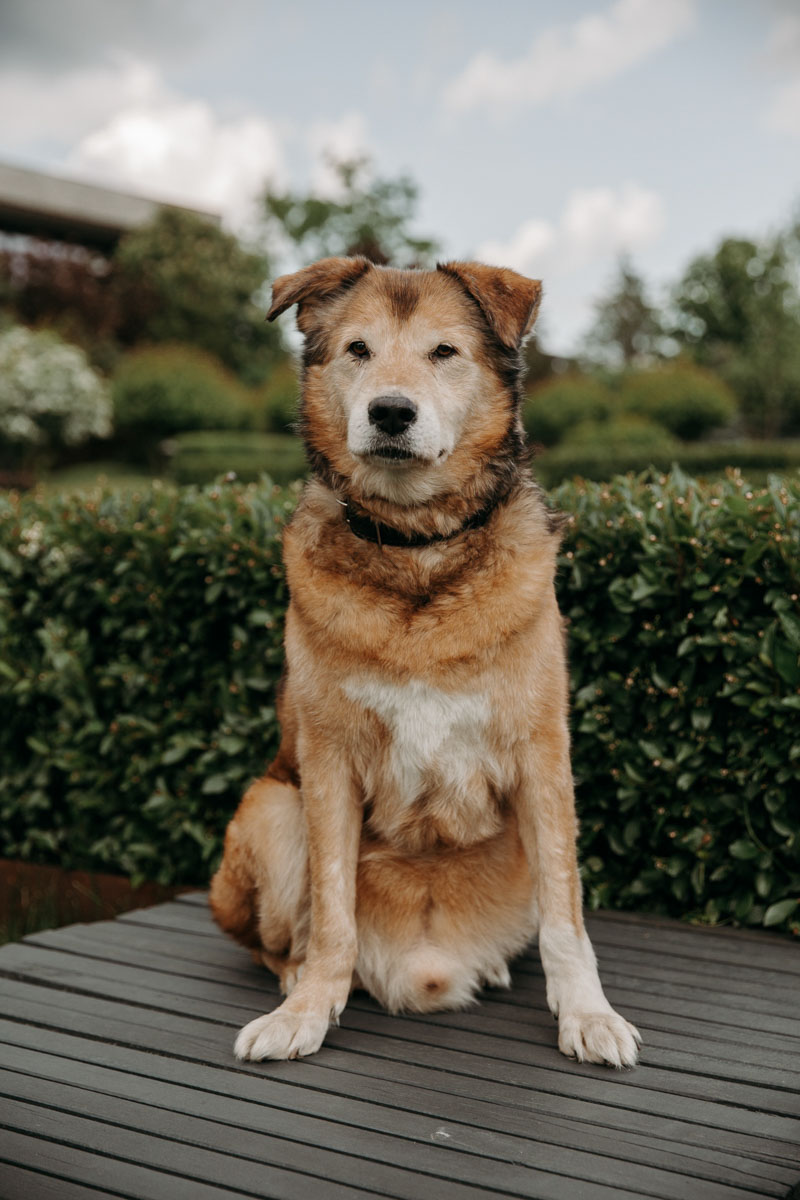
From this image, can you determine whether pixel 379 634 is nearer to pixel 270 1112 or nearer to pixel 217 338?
pixel 270 1112

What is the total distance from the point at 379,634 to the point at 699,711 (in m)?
1.21

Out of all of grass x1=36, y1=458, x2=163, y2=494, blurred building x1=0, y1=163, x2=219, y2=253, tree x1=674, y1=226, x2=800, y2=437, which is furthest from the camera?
blurred building x1=0, y1=163, x2=219, y2=253

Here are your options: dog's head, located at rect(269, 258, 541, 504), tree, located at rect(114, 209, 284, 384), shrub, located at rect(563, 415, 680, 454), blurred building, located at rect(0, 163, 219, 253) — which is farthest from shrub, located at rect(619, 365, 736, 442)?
dog's head, located at rect(269, 258, 541, 504)

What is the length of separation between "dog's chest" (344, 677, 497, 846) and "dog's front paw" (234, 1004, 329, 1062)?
48 cm

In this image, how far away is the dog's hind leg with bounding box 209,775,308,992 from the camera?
274 cm

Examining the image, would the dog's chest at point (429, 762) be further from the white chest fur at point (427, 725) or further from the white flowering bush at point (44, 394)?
the white flowering bush at point (44, 394)

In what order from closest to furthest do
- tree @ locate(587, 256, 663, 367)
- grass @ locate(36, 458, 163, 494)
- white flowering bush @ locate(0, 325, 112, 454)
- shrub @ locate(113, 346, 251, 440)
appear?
white flowering bush @ locate(0, 325, 112, 454) → grass @ locate(36, 458, 163, 494) → shrub @ locate(113, 346, 251, 440) → tree @ locate(587, 256, 663, 367)

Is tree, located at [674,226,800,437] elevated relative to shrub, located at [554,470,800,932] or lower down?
elevated

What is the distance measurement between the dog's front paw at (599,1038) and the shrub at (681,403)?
2166 centimetres

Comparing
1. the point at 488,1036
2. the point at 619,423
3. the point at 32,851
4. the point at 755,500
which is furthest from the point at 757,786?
the point at 619,423

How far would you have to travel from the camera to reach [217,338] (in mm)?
29125

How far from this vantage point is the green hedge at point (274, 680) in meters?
3.12

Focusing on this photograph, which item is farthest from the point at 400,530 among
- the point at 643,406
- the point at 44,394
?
the point at 643,406

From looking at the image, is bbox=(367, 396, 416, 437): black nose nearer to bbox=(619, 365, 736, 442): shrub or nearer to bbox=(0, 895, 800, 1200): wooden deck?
bbox=(0, 895, 800, 1200): wooden deck
